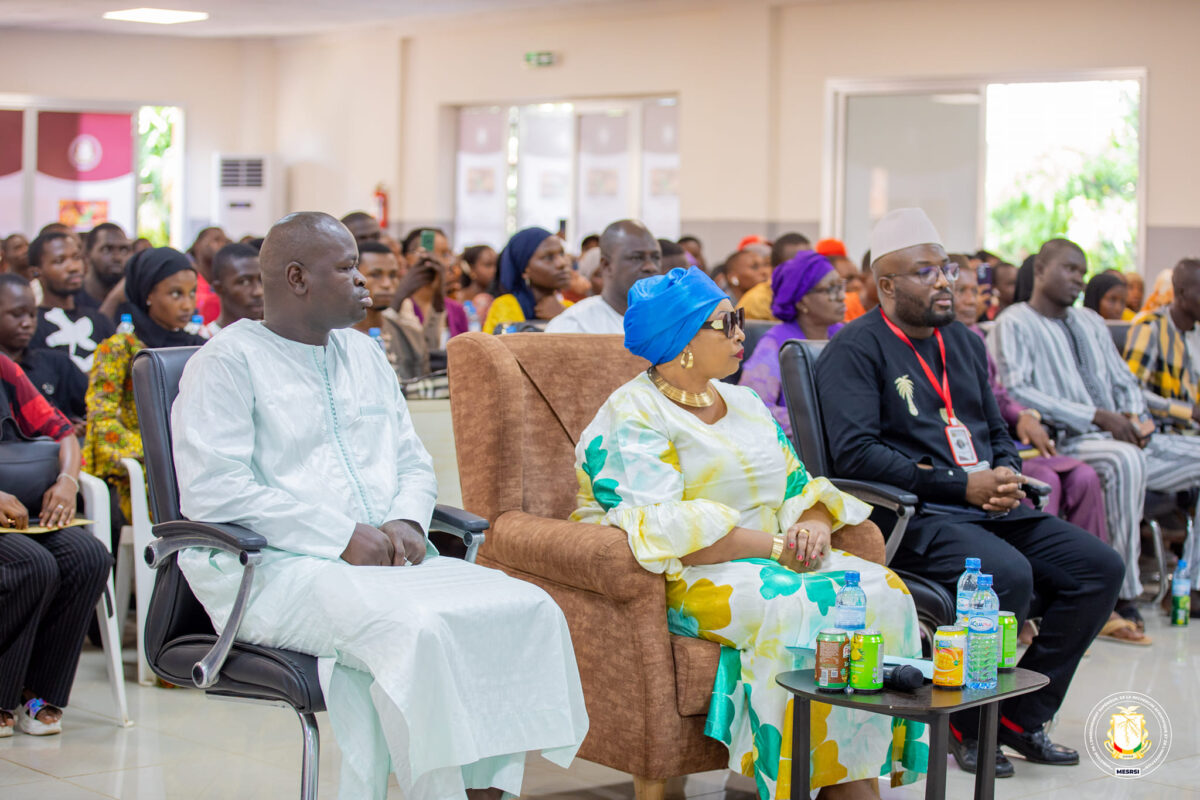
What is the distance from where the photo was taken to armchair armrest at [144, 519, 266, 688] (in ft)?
8.80

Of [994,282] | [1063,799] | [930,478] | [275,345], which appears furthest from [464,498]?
[994,282]

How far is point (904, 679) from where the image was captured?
2.74m

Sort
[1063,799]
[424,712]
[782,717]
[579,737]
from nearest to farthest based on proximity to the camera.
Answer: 1. [424,712]
2. [579,737]
3. [782,717]
4. [1063,799]

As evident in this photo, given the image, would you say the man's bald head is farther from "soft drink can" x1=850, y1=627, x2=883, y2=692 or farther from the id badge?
the id badge

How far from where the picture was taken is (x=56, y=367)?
15.7 ft

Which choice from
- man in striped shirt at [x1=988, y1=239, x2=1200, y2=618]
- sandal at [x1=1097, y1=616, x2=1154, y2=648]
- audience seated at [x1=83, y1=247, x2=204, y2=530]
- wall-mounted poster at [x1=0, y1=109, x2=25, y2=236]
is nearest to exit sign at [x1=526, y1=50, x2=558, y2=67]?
wall-mounted poster at [x1=0, y1=109, x2=25, y2=236]

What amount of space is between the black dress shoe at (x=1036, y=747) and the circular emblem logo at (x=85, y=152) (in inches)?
544

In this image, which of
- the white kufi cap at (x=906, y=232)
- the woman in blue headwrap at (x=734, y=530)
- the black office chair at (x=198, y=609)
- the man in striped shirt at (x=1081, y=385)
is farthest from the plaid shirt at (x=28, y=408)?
the man in striped shirt at (x=1081, y=385)

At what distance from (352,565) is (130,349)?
1.86 meters

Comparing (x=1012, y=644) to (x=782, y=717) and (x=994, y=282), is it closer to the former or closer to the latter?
(x=782, y=717)

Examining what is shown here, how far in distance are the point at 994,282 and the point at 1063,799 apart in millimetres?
5578

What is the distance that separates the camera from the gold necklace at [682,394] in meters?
3.35

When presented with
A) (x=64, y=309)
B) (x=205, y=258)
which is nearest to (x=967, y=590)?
(x=64, y=309)

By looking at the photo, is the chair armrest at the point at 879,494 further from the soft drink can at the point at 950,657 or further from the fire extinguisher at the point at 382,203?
the fire extinguisher at the point at 382,203
